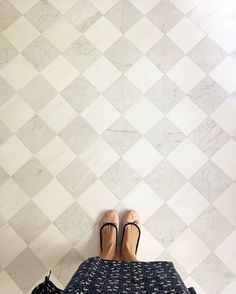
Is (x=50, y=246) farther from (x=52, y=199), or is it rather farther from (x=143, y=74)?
(x=143, y=74)

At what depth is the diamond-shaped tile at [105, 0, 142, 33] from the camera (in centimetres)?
199

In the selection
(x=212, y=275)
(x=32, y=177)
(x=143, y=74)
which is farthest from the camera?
(x=143, y=74)

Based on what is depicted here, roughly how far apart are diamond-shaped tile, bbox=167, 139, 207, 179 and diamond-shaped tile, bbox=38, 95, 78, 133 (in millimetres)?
513

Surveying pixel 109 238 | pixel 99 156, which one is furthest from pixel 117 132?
pixel 109 238

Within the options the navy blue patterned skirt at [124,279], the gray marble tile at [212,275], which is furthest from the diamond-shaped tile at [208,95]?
the navy blue patterned skirt at [124,279]

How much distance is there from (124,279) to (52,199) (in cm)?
61

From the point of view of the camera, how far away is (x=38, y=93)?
6.31 feet

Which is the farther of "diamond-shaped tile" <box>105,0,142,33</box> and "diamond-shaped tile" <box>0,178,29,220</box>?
"diamond-shaped tile" <box>105,0,142,33</box>

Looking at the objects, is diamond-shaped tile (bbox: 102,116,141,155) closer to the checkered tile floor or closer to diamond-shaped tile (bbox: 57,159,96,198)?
the checkered tile floor

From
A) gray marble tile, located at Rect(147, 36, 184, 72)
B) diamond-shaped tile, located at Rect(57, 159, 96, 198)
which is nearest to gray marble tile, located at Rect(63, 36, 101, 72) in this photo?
gray marble tile, located at Rect(147, 36, 184, 72)

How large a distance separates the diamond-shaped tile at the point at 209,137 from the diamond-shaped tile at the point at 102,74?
0.47 m

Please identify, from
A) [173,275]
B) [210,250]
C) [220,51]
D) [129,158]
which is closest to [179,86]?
[220,51]

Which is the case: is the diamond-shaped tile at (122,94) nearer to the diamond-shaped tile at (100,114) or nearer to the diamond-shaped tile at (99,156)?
the diamond-shaped tile at (100,114)

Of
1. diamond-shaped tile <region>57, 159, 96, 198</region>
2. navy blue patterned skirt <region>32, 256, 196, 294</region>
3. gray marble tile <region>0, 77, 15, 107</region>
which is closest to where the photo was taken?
navy blue patterned skirt <region>32, 256, 196, 294</region>
